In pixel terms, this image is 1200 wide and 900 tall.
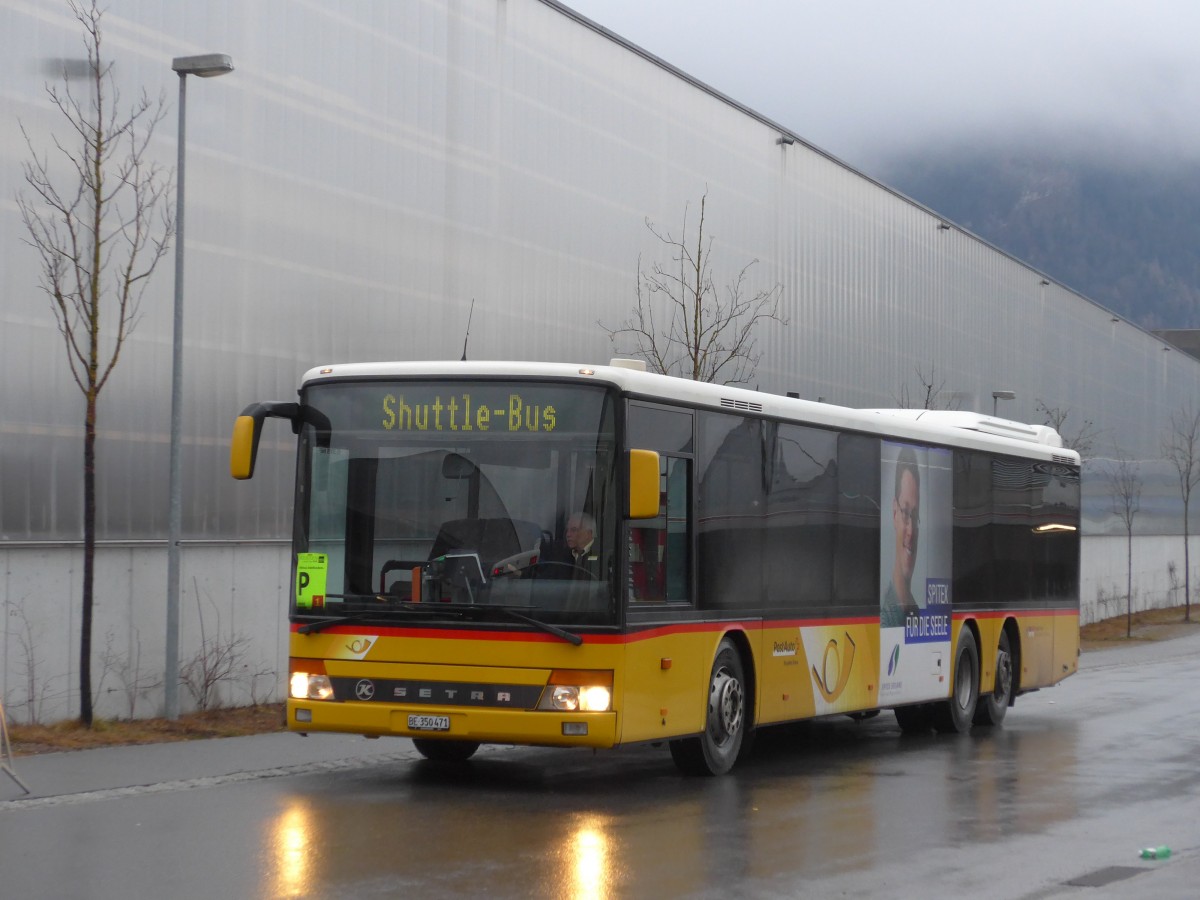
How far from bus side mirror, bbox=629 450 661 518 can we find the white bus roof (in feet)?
2.28

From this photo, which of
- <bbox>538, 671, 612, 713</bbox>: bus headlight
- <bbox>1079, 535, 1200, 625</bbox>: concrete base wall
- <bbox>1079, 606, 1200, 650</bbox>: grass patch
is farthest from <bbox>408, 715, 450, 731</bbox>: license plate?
<bbox>1079, 535, 1200, 625</bbox>: concrete base wall

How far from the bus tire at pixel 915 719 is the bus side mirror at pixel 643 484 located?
7.37 meters

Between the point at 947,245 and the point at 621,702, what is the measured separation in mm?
34057

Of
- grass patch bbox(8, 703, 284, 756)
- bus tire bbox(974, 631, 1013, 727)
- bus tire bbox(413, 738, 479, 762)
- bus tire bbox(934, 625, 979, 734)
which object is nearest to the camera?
bus tire bbox(413, 738, 479, 762)

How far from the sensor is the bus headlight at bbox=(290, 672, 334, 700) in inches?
480

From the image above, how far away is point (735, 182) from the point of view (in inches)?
1244

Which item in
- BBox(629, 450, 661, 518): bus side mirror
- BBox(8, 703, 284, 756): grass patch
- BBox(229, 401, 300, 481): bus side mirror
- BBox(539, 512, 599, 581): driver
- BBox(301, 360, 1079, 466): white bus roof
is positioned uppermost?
BBox(301, 360, 1079, 466): white bus roof

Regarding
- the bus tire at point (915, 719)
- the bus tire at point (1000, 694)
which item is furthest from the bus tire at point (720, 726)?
the bus tire at point (1000, 694)

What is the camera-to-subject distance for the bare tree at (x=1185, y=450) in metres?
62.3

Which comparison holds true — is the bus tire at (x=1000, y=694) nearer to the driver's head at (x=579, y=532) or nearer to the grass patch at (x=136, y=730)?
the grass patch at (x=136, y=730)

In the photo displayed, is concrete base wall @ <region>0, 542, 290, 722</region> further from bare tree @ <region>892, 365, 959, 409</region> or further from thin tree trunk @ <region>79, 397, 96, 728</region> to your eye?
bare tree @ <region>892, 365, 959, 409</region>

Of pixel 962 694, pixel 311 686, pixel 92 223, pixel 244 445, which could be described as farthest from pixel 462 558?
pixel 962 694

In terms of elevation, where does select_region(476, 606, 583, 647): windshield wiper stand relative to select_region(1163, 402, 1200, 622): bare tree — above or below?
below

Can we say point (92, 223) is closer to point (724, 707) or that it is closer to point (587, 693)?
point (724, 707)
